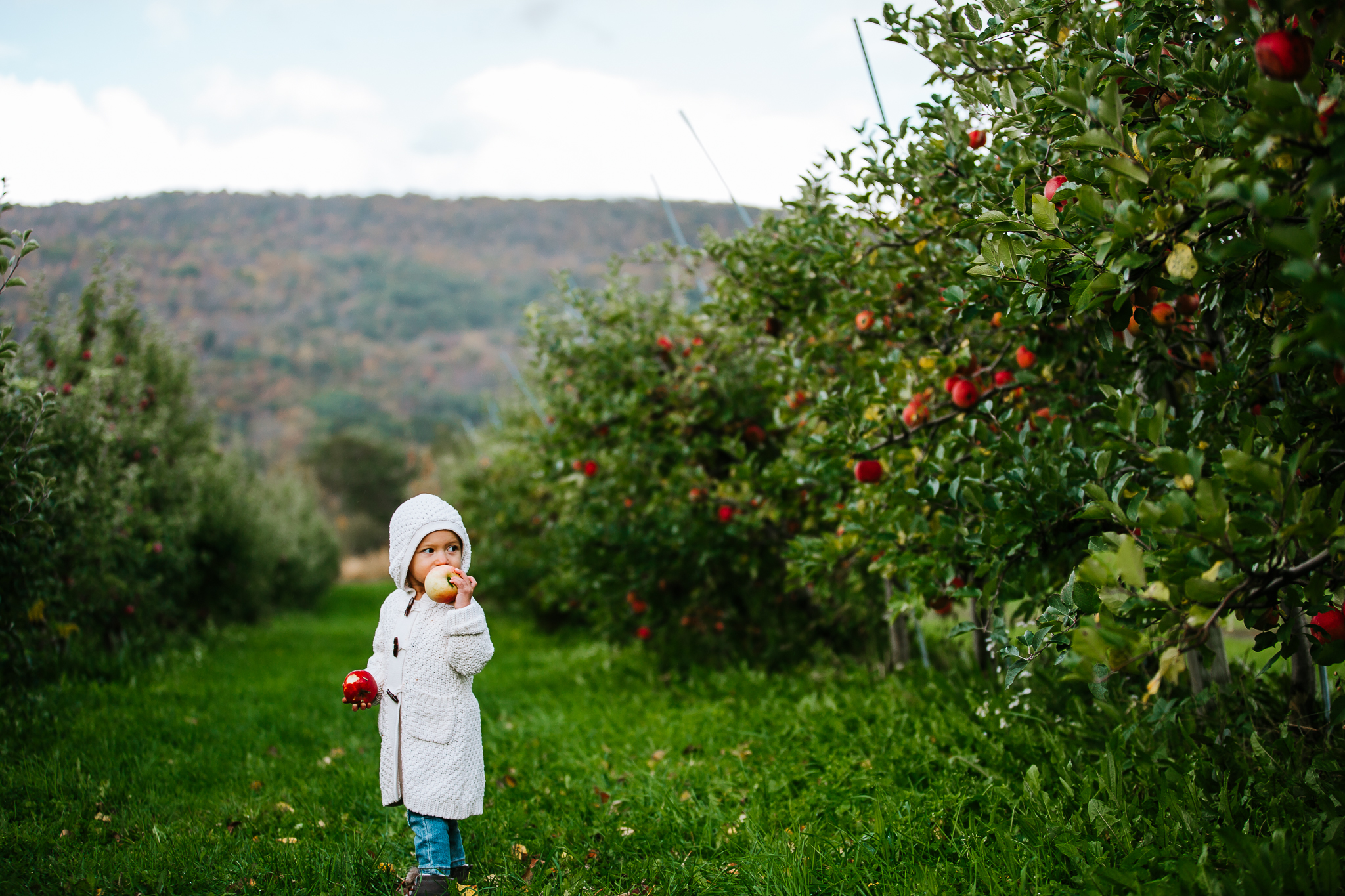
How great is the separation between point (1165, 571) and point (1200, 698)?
1.56 meters

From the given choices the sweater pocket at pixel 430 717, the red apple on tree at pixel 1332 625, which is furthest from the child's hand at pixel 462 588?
the red apple on tree at pixel 1332 625

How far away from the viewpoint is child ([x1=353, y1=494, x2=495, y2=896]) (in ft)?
7.86

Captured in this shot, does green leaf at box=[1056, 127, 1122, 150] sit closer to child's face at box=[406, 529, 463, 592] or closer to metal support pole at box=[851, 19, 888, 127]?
child's face at box=[406, 529, 463, 592]

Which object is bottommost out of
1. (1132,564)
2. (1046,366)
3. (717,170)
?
(1132,564)

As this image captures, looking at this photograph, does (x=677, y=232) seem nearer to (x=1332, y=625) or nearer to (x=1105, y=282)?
(x=1105, y=282)

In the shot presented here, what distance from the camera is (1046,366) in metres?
3.21

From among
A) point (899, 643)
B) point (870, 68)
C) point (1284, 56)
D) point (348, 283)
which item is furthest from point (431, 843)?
point (348, 283)

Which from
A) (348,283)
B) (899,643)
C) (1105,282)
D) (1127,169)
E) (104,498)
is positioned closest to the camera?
(1127,169)

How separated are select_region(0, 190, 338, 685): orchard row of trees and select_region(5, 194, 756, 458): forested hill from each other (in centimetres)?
3676

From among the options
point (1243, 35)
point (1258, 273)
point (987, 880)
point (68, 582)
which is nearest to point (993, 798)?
point (987, 880)

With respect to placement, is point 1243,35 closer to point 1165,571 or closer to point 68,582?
point 1165,571

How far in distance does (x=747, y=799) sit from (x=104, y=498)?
206 inches

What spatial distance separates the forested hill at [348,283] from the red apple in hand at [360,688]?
141ft

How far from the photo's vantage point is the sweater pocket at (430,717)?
95.7 inches
